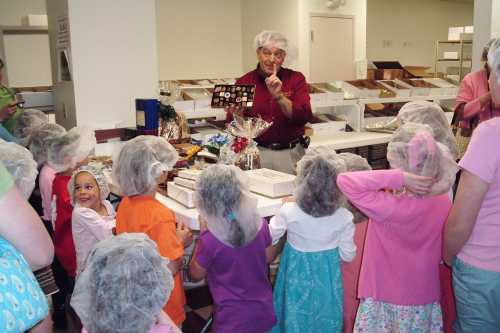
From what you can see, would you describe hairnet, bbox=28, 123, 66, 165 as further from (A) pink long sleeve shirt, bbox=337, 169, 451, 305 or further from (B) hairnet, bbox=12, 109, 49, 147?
(A) pink long sleeve shirt, bbox=337, 169, 451, 305

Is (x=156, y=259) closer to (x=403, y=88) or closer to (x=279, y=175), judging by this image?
(x=279, y=175)

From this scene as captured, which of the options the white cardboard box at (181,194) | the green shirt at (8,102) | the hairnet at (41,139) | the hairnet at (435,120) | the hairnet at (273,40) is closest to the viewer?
the white cardboard box at (181,194)

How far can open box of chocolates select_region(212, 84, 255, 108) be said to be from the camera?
2.57 metres

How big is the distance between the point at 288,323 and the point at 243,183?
596 millimetres

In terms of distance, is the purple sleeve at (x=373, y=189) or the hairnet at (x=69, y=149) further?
the hairnet at (x=69, y=149)

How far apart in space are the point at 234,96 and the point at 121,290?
5.38ft

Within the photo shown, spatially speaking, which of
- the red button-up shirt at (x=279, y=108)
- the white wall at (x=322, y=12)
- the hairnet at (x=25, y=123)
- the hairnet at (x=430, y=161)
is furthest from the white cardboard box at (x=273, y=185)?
the white wall at (x=322, y=12)

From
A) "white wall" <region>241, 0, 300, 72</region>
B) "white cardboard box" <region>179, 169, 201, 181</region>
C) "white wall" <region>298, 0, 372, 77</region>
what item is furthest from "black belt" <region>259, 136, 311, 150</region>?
"white wall" <region>298, 0, 372, 77</region>

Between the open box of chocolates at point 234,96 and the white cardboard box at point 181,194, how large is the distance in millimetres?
693

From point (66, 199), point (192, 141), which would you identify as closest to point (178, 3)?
point (192, 141)

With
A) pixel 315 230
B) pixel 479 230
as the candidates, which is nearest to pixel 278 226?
pixel 315 230

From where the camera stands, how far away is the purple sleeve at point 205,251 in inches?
65.4

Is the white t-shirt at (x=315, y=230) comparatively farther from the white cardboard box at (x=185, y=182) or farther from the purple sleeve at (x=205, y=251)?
the white cardboard box at (x=185, y=182)

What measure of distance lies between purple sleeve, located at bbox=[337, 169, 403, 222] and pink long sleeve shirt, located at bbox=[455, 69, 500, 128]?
4.12 feet
